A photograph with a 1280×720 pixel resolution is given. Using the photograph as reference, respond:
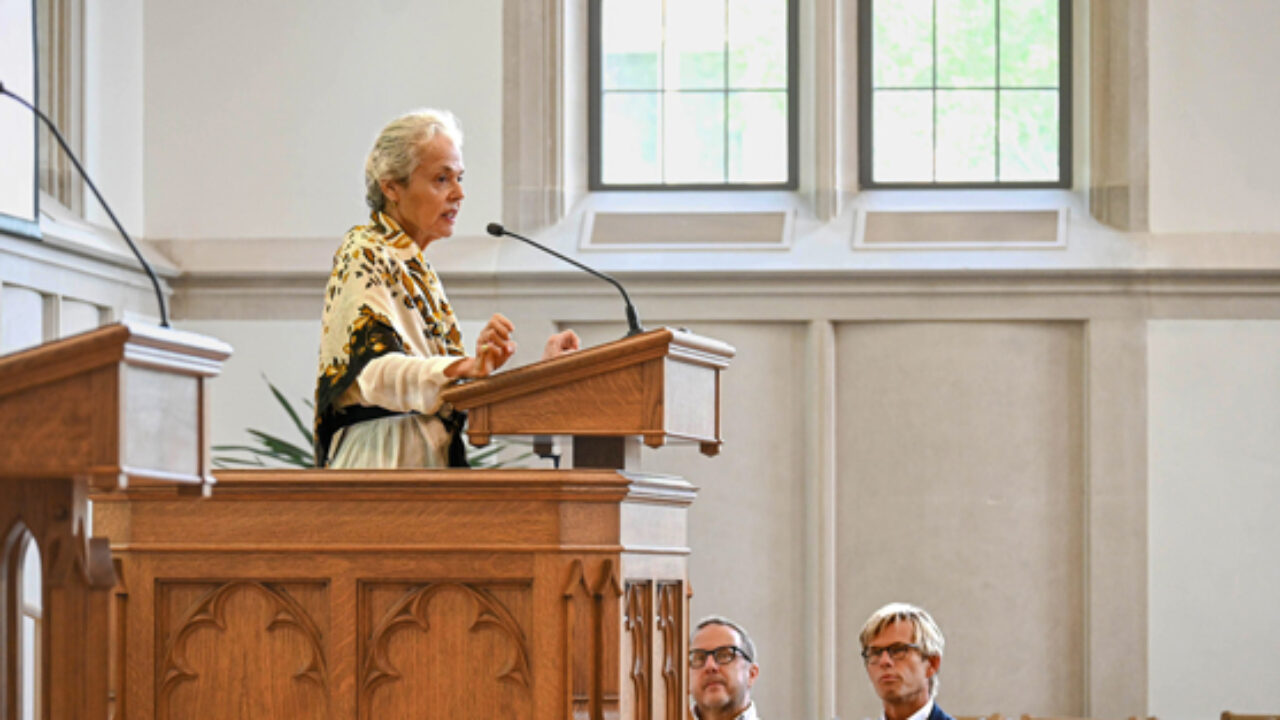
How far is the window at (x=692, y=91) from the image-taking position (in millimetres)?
8836

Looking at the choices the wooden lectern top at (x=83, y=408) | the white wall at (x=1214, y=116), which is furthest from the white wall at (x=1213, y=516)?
the wooden lectern top at (x=83, y=408)

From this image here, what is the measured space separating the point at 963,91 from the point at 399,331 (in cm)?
595

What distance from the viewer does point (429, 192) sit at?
3504 mm

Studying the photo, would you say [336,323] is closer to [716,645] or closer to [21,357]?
[21,357]

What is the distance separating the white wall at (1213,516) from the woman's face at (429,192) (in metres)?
5.40

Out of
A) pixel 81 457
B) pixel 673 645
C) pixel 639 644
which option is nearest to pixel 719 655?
pixel 673 645

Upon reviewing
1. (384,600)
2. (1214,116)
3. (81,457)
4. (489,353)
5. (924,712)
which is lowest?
(924,712)

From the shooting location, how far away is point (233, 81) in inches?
337

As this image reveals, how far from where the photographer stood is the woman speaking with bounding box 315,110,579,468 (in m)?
3.21

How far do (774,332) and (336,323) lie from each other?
519 centimetres

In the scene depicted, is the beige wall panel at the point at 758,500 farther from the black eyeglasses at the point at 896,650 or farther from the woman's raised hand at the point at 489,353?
the woman's raised hand at the point at 489,353

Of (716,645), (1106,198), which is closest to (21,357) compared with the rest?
(716,645)

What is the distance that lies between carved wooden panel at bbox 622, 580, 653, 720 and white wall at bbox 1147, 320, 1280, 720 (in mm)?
5435

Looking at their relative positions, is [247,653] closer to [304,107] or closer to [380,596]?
[380,596]
